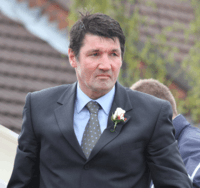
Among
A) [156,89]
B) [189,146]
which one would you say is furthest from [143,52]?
[189,146]

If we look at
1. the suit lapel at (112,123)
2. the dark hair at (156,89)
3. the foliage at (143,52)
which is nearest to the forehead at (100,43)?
the suit lapel at (112,123)

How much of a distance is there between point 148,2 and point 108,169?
494cm

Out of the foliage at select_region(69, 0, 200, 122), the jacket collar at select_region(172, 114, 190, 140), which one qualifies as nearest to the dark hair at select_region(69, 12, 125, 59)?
the jacket collar at select_region(172, 114, 190, 140)

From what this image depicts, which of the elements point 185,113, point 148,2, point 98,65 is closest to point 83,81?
point 98,65

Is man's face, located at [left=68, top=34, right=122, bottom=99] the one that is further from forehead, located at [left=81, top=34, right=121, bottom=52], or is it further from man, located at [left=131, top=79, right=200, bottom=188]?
man, located at [left=131, top=79, right=200, bottom=188]

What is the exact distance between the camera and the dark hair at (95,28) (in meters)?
1.64

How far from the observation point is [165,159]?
60.5 inches

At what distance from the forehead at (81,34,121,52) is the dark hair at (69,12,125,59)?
0.02 m

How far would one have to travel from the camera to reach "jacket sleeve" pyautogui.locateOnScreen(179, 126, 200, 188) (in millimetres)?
1908

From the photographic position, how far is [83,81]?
1.73 meters

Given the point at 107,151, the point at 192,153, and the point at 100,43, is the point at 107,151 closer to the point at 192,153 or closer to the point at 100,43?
the point at 100,43

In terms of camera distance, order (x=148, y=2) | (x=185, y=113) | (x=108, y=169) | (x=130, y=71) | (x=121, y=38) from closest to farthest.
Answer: (x=108, y=169)
(x=121, y=38)
(x=130, y=71)
(x=185, y=113)
(x=148, y=2)

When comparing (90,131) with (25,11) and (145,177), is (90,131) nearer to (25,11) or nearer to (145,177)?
(145,177)

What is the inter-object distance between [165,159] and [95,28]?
0.84 m
